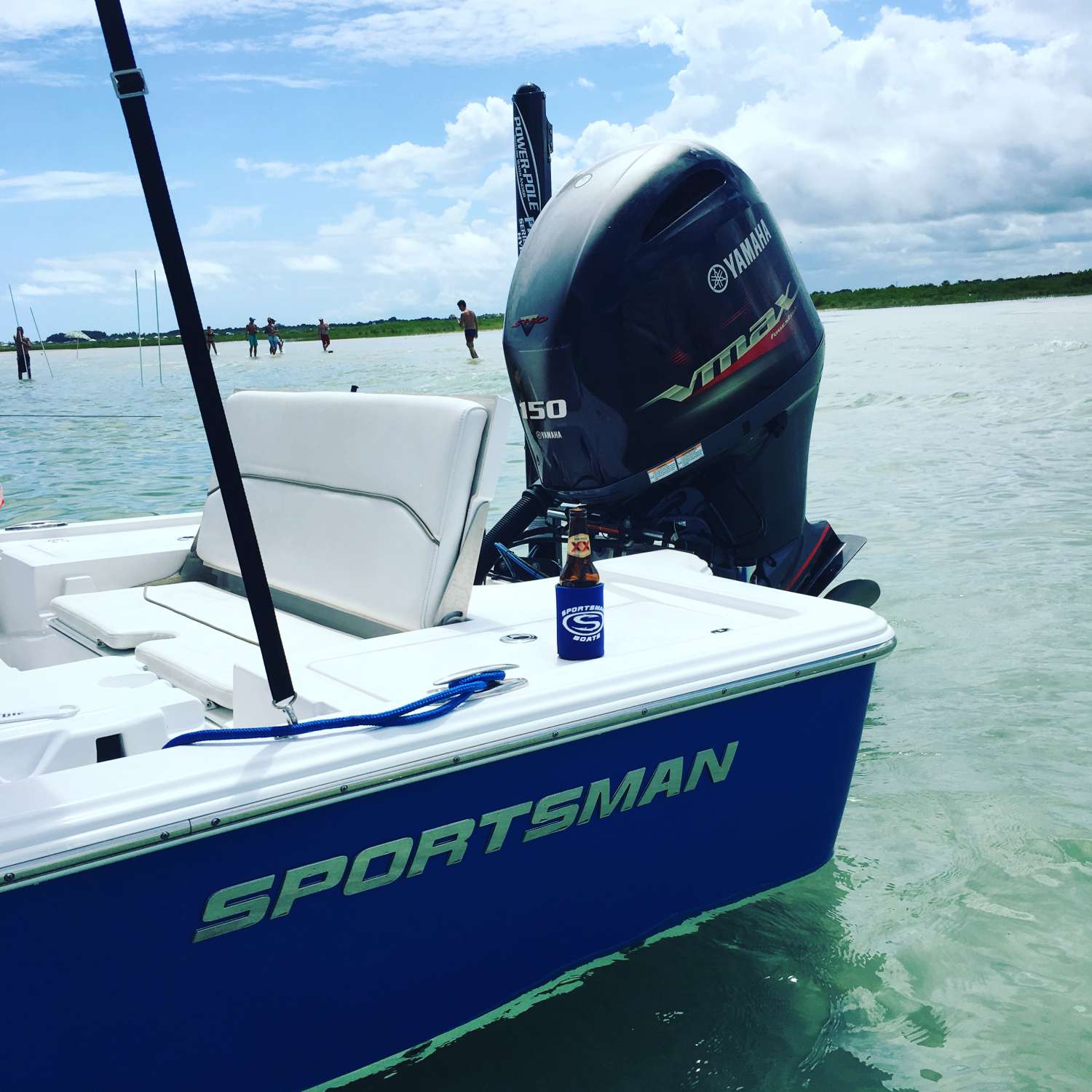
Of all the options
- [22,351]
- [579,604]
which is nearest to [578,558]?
[579,604]

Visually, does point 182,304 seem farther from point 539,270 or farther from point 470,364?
point 470,364

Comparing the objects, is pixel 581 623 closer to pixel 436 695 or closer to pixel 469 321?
pixel 436 695

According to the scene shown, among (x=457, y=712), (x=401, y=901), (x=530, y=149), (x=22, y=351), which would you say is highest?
(x=530, y=149)

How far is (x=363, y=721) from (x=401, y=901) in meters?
0.28

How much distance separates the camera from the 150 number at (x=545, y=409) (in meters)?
2.92

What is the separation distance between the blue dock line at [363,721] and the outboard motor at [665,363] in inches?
54.2

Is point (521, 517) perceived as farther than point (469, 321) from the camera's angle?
No

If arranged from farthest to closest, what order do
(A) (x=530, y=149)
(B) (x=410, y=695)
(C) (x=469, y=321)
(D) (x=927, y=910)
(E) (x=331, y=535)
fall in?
1. (C) (x=469, y=321)
2. (A) (x=530, y=149)
3. (E) (x=331, y=535)
4. (D) (x=927, y=910)
5. (B) (x=410, y=695)

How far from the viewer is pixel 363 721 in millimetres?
1525

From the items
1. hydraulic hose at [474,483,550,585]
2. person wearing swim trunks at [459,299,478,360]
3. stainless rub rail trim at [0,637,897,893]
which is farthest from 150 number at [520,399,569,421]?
person wearing swim trunks at [459,299,478,360]

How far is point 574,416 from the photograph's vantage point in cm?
290

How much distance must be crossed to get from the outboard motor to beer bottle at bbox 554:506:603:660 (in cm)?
108

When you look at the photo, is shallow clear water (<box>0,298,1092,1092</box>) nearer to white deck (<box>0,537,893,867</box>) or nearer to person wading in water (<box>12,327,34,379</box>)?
white deck (<box>0,537,893,867</box>)

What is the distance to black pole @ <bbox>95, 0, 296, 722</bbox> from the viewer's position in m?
1.35
